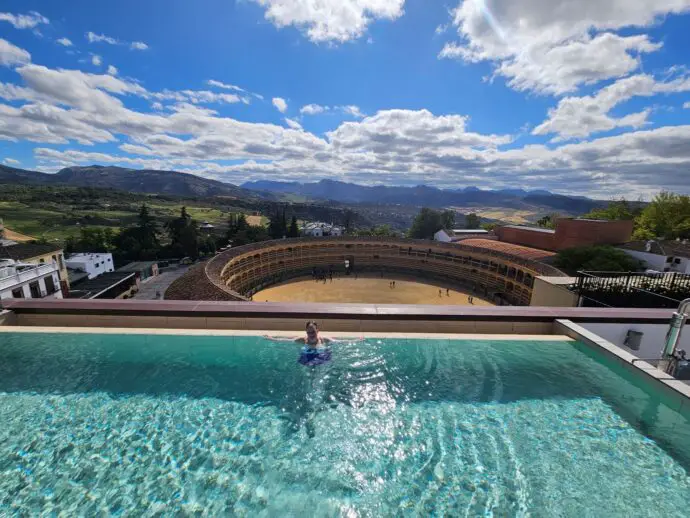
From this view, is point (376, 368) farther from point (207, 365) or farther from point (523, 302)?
point (523, 302)

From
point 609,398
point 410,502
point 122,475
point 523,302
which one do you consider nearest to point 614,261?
point 523,302

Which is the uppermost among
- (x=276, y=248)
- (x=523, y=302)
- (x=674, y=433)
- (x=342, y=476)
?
(x=674, y=433)

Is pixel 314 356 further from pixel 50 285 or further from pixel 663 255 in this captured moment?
pixel 663 255

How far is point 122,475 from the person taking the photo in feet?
13.0

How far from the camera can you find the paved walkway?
3326 centimetres

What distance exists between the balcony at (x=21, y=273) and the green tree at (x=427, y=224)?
6540 centimetres

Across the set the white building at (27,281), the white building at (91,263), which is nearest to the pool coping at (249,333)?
the white building at (27,281)

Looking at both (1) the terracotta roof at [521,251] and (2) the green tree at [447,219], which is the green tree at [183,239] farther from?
(2) the green tree at [447,219]

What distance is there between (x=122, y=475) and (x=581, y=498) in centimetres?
565

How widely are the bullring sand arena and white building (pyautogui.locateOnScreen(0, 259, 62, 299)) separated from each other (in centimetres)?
1451

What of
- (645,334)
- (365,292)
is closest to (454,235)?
(365,292)

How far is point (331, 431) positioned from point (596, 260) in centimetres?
2978

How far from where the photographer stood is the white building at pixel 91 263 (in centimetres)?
3419

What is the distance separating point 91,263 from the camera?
3478 cm
